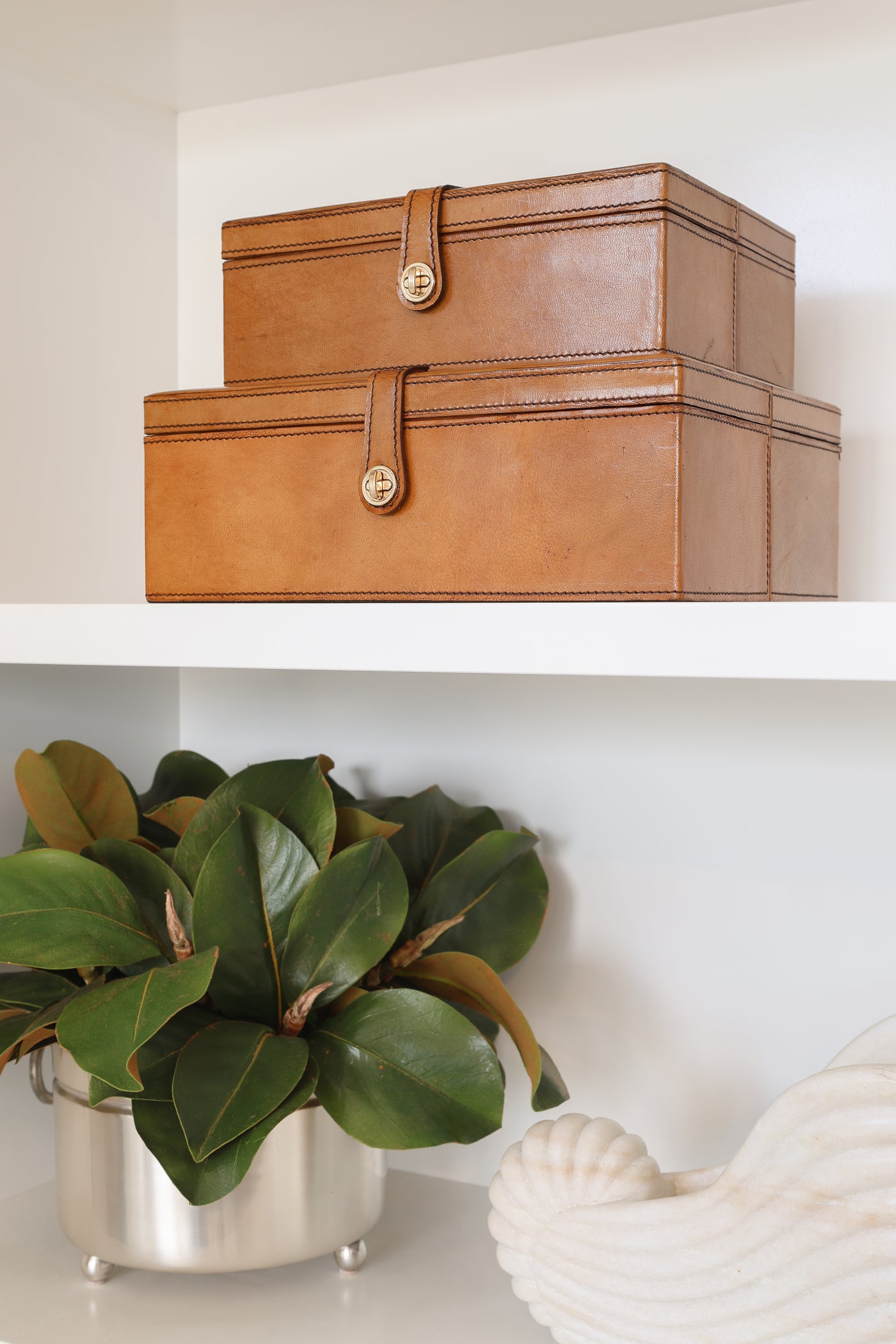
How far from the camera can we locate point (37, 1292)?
785 mm

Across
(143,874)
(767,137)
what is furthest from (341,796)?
(767,137)

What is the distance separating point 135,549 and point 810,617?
25.6 inches

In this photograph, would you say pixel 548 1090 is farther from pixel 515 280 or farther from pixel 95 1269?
pixel 515 280

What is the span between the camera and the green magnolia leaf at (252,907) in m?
0.71

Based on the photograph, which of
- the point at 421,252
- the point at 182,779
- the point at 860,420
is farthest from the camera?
the point at 182,779

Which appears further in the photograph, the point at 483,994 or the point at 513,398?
the point at 483,994

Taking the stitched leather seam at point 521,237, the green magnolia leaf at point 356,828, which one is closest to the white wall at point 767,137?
the stitched leather seam at point 521,237

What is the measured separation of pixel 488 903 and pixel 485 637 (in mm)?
297

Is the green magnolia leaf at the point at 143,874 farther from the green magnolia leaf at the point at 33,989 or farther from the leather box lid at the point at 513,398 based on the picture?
the leather box lid at the point at 513,398

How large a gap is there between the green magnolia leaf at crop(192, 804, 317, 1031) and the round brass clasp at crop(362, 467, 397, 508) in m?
0.19

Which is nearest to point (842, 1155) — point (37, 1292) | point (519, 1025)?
point (519, 1025)

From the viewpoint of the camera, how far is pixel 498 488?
67cm

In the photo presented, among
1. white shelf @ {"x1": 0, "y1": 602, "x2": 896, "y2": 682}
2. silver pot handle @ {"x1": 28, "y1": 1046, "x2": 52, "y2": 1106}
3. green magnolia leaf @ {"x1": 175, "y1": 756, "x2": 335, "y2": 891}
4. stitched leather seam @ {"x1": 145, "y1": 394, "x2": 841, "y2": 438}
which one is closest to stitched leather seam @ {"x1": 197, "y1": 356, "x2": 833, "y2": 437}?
stitched leather seam @ {"x1": 145, "y1": 394, "x2": 841, "y2": 438}

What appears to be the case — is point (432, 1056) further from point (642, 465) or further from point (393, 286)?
point (393, 286)
